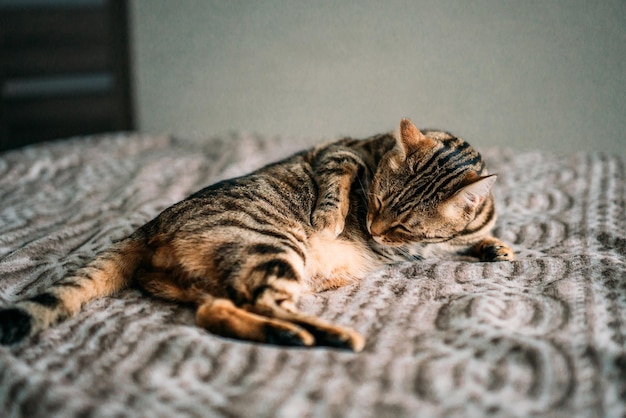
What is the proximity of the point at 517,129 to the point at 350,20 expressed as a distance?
1245mm

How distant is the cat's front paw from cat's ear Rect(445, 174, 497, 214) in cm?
34

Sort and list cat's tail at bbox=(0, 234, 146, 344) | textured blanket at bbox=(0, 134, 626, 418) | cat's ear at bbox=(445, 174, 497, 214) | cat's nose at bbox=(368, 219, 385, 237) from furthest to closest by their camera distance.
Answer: cat's nose at bbox=(368, 219, 385, 237) → cat's ear at bbox=(445, 174, 497, 214) → cat's tail at bbox=(0, 234, 146, 344) → textured blanket at bbox=(0, 134, 626, 418)

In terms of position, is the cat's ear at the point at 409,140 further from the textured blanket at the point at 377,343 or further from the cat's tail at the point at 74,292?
the cat's tail at the point at 74,292

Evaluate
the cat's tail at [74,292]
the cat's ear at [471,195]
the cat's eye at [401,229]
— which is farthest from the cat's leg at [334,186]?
the cat's tail at [74,292]

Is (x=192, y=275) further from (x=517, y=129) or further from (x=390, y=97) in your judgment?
(x=517, y=129)

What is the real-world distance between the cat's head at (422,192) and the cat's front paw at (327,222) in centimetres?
12

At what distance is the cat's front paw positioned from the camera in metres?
1.67

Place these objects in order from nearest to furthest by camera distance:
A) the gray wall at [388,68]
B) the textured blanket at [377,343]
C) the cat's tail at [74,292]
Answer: the textured blanket at [377,343]
the cat's tail at [74,292]
the gray wall at [388,68]

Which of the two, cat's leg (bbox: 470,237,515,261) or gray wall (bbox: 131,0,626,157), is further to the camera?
gray wall (bbox: 131,0,626,157)

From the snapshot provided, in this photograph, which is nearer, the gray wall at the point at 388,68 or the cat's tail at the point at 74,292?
the cat's tail at the point at 74,292

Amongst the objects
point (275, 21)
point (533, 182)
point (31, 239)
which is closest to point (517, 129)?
point (533, 182)

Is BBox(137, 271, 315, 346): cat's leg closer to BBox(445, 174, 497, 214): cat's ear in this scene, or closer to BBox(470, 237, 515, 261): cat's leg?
BBox(445, 174, 497, 214): cat's ear

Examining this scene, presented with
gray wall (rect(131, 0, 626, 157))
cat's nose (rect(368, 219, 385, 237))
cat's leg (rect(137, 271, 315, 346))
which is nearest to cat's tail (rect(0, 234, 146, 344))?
cat's leg (rect(137, 271, 315, 346))

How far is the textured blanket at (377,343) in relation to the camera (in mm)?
1061
